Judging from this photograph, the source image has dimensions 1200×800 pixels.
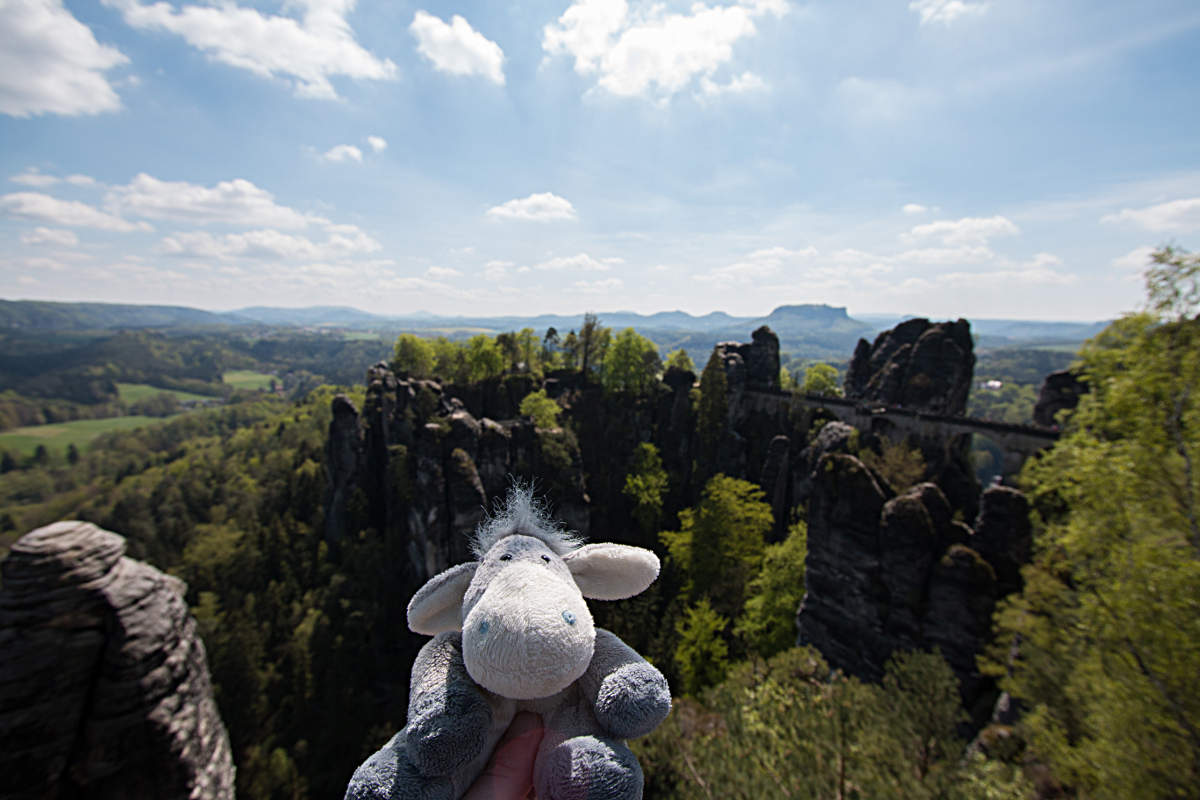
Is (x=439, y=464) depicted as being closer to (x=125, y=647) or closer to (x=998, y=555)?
(x=125, y=647)

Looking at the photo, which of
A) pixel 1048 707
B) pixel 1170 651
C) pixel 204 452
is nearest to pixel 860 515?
pixel 1048 707

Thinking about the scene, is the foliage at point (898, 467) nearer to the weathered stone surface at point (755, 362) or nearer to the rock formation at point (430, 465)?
the rock formation at point (430, 465)

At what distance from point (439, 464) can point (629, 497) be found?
15.5 meters

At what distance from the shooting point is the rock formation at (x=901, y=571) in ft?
43.5

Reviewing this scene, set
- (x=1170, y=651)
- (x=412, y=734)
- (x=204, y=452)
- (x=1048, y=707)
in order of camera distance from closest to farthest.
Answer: (x=412, y=734), (x=1170, y=651), (x=1048, y=707), (x=204, y=452)

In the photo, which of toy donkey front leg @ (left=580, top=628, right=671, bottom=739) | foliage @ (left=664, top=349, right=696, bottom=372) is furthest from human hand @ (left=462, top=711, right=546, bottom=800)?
foliage @ (left=664, top=349, right=696, bottom=372)

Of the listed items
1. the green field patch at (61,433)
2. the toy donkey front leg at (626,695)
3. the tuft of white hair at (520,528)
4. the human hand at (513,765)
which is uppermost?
the tuft of white hair at (520,528)

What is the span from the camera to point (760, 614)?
67.1ft

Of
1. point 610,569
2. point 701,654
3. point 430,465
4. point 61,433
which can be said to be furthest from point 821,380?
point 61,433

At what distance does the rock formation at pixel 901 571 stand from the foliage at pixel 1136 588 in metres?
3.86

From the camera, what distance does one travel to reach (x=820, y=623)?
1664 centimetres

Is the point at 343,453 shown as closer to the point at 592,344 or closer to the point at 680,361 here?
the point at 592,344

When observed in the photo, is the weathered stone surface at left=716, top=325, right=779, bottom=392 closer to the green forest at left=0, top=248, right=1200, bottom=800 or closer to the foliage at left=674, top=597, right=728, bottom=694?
the green forest at left=0, top=248, right=1200, bottom=800

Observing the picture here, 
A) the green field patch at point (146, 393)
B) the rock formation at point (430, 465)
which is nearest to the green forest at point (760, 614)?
the rock formation at point (430, 465)
